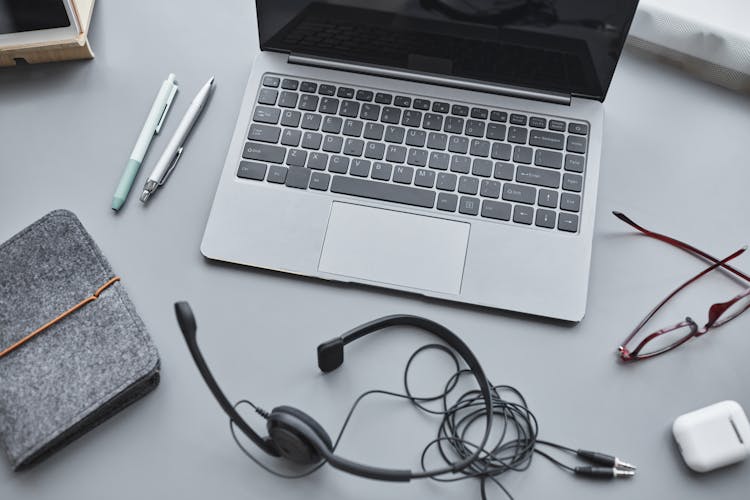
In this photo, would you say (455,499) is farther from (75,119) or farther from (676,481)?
(75,119)

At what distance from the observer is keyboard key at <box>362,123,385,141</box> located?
76cm

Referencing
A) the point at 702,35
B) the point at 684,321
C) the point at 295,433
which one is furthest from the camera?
the point at 702,35

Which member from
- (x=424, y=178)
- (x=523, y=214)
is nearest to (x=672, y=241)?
(x=523, y=214)

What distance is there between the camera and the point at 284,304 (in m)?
0.71

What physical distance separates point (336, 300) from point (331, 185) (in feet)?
0.38

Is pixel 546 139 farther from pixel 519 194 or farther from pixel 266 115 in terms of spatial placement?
pixel 266 115

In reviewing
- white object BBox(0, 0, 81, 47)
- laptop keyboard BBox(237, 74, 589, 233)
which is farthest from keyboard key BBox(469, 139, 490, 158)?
white object BBox(0, 0, 81, 47)

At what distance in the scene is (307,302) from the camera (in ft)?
2.33

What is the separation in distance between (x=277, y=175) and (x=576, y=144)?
30 centimetres

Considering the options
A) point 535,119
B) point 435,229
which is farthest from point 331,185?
point 535,119

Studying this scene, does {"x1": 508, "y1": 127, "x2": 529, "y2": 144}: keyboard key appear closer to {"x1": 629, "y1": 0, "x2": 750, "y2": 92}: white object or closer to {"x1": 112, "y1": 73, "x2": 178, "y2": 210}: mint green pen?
{"x1": 629, "y1": 0, "x2": 750, "y2": 92}: white object

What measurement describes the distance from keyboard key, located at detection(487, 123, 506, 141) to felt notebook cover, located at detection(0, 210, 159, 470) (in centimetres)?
39

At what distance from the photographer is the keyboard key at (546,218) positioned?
723 mm

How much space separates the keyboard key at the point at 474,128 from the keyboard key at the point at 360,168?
109 mm
